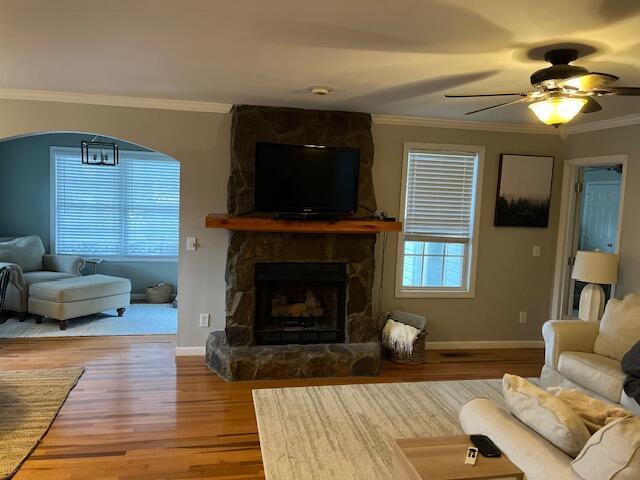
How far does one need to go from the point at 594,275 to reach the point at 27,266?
251 inches

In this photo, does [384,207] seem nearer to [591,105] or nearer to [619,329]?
[619,329]

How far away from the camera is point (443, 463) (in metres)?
1.74

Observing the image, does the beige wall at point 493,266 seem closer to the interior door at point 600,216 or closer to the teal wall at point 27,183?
the interior door at point 600,216

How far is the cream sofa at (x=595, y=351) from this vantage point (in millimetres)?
3189

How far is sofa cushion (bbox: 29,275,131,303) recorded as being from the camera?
17.4 ft

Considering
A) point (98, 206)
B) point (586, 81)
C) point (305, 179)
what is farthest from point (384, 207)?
point (98, 206)

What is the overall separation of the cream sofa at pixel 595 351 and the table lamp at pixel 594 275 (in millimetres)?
617

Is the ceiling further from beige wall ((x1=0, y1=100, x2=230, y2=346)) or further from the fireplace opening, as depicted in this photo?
the fireplace opening

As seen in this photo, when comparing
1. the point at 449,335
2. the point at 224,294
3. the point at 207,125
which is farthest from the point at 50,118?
the point at 449,335

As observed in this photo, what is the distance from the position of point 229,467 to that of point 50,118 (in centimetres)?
337

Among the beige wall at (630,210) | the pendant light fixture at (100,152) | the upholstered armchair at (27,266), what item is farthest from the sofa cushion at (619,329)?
the upholstered armchair at (27,266)

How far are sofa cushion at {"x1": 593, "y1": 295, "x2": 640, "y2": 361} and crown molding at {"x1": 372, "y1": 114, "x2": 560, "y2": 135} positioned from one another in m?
2.12

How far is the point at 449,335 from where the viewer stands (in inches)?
203

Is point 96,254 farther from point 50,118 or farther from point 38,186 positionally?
point 50,118
